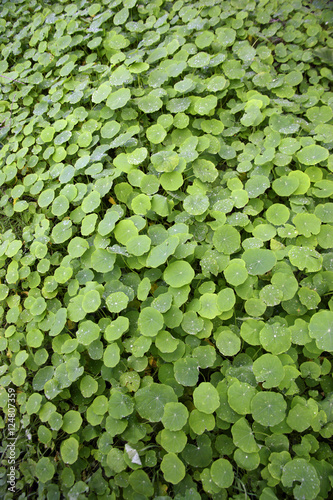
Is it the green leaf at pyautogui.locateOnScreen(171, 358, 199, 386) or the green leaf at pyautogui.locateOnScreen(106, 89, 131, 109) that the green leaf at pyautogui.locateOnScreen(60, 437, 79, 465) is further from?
the green leaf at pyautogui.locateOnScreen(106, 89, 131, 109)

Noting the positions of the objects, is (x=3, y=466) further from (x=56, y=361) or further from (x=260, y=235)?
(x=260, y=235)

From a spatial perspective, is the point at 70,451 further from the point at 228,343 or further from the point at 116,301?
the point at 228,343

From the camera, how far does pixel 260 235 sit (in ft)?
7.36

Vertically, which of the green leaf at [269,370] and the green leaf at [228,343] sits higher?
the green leaf at [228,343]

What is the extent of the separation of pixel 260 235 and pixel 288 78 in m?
1.89

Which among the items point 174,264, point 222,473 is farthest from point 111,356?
point 222,473

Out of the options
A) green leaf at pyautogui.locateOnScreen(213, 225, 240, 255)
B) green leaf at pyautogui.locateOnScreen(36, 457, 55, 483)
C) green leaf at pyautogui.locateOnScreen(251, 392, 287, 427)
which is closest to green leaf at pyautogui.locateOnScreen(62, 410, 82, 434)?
green leaf at pyautogui.locateOnScreen(36, 457, 55, 483)

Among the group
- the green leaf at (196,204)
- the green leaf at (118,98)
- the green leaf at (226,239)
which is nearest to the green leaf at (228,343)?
the green leaf at (226,239)

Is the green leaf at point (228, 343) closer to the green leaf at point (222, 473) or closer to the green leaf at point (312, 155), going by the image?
the green leaf at point (222, 473)

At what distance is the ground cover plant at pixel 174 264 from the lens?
173cm

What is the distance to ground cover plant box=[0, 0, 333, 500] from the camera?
173 centimetres

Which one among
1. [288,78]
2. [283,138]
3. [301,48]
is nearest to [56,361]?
[283,138]

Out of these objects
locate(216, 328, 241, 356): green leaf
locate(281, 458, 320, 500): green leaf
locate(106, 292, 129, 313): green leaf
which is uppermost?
locate(106, 292, 129, 313): green leaf

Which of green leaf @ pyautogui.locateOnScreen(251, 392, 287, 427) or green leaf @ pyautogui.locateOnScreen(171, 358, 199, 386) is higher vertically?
green leaf @ pyautogui.locateOnScreen(171, 358, 199, 386)
